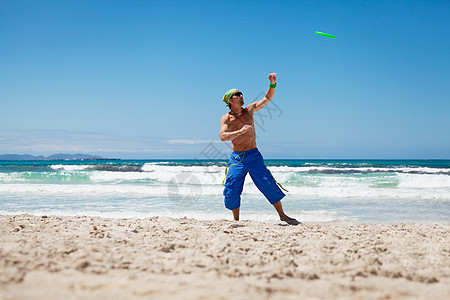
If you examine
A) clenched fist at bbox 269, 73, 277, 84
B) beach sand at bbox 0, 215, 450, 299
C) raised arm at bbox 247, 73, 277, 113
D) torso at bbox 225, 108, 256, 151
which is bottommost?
beach sand at bbox 0, 215, 450, 299

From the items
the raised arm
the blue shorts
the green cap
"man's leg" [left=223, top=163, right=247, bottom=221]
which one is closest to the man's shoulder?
the green cap

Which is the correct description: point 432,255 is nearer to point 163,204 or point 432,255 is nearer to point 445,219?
point 445,219

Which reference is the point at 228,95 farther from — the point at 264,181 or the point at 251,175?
the point at 264,181

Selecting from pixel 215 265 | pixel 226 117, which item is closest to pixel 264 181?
pixel 226 117

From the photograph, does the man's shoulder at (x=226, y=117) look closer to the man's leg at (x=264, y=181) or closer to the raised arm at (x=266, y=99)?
the raised arm at (x=266, y=99)

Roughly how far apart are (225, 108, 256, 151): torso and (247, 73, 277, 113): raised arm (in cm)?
10

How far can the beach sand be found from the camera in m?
1.90

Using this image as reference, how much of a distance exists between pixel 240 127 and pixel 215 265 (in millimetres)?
2518

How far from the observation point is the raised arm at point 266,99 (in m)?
4.58

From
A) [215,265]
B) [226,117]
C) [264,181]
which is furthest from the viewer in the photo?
[226,117]

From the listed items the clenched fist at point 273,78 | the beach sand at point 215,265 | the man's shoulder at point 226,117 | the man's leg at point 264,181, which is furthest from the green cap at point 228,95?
the beach sand at point 215,265

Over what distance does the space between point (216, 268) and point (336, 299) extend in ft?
2.72

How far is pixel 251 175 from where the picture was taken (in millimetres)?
4621

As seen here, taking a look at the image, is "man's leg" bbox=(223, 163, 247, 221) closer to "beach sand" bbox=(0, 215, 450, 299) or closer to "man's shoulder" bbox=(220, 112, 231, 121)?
"man's shoulder" bbox=(220, 112, 231, 121)
